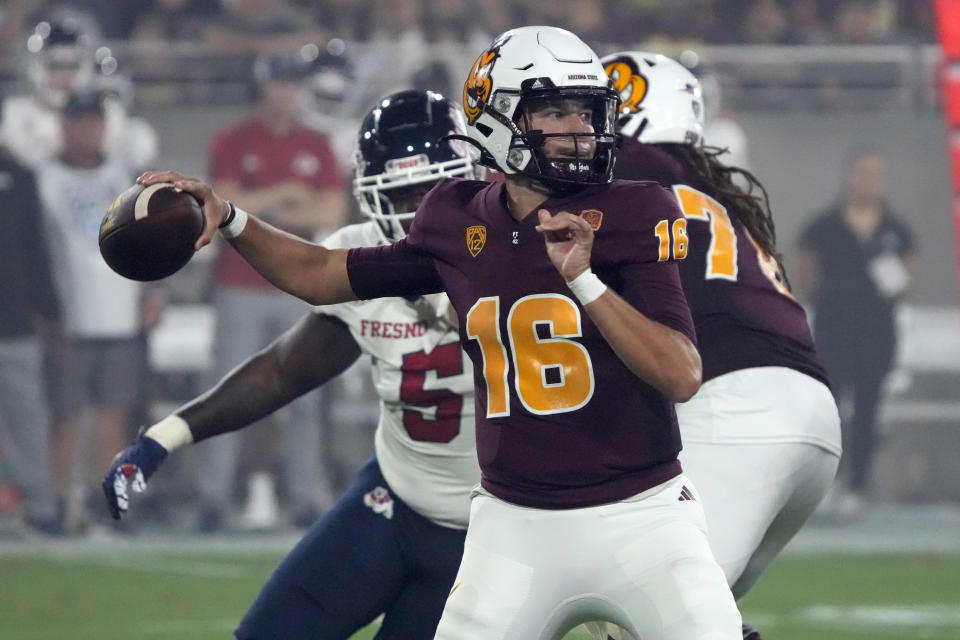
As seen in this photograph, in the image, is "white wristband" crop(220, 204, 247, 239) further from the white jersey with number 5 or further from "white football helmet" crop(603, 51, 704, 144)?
"white football helmet" crop(603, 51, 704, 144)

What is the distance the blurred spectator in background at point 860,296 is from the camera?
8617mm

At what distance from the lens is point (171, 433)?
373 centimetres

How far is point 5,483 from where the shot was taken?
8.24 m

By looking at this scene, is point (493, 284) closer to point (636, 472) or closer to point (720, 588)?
point (636, 472)

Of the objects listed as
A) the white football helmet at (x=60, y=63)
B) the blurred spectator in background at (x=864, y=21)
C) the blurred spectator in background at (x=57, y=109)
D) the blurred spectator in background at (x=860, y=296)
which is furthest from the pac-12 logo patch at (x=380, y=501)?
the blurred spectator in background at (x=864, y=21)

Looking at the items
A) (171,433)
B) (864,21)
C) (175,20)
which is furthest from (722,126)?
(171,433)

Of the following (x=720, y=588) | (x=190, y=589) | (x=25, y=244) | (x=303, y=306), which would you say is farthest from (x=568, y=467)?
(x=25, y=244)

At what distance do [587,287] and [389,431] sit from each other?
4.20ft

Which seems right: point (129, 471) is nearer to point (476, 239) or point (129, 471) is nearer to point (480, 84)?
point (476, 239)

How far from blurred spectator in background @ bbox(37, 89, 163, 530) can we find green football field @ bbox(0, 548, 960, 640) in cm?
74

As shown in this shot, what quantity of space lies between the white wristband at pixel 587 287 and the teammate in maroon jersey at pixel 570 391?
0.24 feet

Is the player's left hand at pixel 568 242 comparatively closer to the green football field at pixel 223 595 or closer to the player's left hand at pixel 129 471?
the player's left hand at pixel 129 471

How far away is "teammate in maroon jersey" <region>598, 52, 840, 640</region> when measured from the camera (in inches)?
136

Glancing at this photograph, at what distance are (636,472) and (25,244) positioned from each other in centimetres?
552
